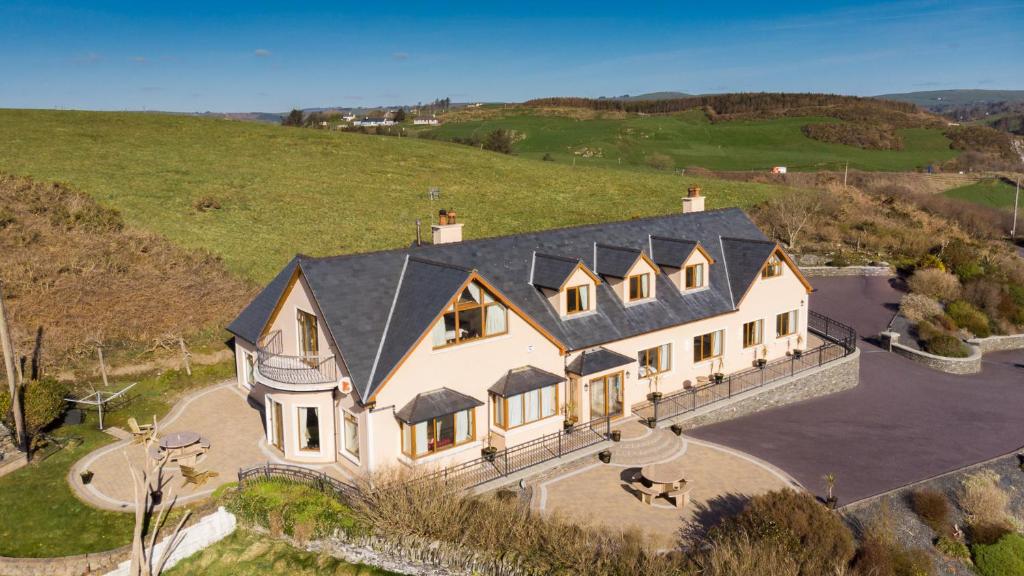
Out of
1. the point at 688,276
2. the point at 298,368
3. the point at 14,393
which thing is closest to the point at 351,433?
the point at 298,368

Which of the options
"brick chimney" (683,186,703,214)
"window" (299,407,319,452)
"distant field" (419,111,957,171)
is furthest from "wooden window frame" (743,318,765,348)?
"distant field" (419,111,957,171)

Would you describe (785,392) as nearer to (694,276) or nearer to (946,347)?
(694,276)

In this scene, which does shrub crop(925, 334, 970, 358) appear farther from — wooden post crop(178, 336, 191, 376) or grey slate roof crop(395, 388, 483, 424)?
wooden post crop(178, 336, 191, 376)

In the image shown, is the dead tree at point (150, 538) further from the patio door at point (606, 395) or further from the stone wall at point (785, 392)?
the stone wall at point (785, 392)

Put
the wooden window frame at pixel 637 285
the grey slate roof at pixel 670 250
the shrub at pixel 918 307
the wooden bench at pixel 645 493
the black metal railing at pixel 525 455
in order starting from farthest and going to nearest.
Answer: the shrub at pixel 918 307, the grey slate roof at pixel 670 250, the wooden window frame at pixel 637 285, the black metal railing at pixel 525 455, the wooden bench at pixel 645 493

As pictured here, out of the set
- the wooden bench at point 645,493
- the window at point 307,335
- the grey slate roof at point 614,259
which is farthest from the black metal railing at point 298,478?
the grey slate roof at point 614,259

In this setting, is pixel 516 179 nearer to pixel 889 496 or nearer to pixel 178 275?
pixel 178 275

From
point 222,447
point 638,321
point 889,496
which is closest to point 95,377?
point 222,447
